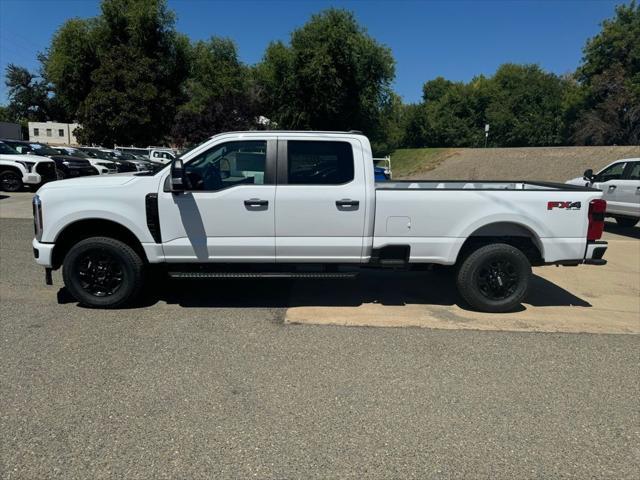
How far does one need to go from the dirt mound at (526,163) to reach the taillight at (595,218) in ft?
73.0

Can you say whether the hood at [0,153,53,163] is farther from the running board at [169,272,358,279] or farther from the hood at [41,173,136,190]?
the running board at [169,272,358,279]

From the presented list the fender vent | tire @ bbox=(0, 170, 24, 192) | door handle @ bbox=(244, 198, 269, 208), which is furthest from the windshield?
door handle @ bbox=(244, 198, 269, 208)

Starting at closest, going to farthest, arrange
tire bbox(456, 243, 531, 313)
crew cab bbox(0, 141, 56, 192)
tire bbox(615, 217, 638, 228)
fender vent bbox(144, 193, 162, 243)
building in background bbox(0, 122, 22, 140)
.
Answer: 1. fender vent bbox(144, 193, 162, 243)
2. tire bbox(456, 243, 531, 313)
3. tire bbox(615, 217, 638, 228)
4. crew cab bbox(0, 141, 56, 192)
5. building in background bbox(0, 122, 22, 140)

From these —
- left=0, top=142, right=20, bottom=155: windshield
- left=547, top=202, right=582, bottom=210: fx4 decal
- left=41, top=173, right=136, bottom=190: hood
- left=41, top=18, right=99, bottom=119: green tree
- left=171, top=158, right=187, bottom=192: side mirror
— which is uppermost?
left=41, top=18, right=99, bottom=119: green tree

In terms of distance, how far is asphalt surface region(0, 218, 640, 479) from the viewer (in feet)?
9.41

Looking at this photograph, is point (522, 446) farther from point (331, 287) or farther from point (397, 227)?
point (331, 287)

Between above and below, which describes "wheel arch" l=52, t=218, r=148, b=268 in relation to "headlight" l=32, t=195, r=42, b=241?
below

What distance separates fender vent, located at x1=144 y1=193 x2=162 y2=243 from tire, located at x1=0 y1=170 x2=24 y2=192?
14.9 m

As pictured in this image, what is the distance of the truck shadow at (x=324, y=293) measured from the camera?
588 centimetres

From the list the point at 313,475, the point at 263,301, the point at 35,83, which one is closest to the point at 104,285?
the point at 263,301

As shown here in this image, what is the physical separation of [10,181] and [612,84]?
160 feet

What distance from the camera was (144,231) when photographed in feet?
17.2

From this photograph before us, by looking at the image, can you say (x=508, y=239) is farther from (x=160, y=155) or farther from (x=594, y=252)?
(x=160, y=155)

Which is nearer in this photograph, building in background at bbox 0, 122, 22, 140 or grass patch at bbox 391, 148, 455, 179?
grass patch at bbox 391, 148, 455, 179
